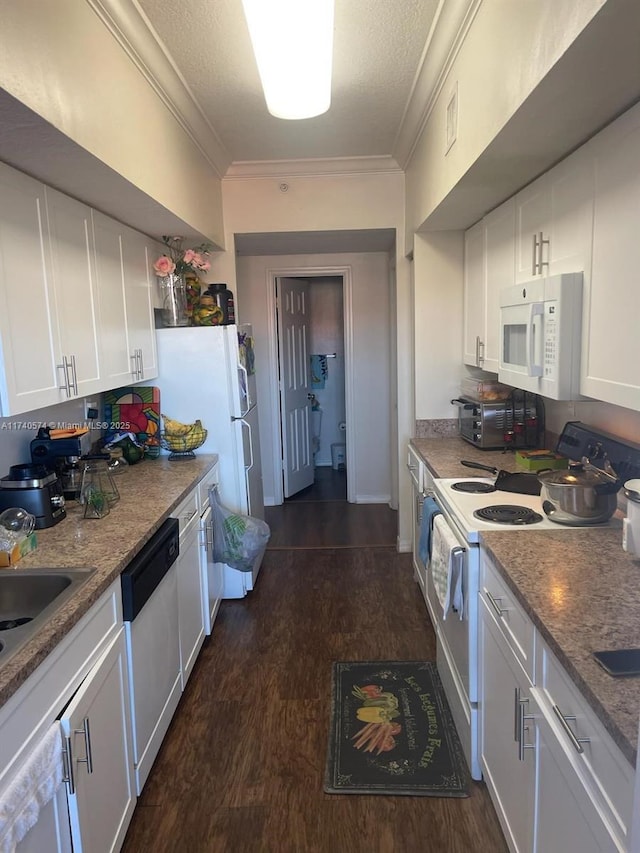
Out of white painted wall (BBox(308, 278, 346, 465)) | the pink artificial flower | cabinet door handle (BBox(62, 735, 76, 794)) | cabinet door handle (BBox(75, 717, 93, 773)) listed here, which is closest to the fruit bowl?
the pink artificial flower

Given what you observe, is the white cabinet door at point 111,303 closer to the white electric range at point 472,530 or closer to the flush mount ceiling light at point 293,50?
the flush mount ceiling light at point 293,50

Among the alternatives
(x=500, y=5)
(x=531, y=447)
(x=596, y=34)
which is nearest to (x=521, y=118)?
(x=500, y=5)

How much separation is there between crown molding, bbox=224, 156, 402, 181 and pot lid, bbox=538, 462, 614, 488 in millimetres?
2578

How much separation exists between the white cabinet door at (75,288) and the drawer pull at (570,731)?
1.85 metres

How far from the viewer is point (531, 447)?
3.11m

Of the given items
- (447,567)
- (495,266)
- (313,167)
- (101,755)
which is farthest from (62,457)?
(313,167)

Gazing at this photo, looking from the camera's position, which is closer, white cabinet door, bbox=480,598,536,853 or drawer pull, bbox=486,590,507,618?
white cabinet door, bbox=480,598,536,853

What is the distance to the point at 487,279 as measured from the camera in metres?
2.99

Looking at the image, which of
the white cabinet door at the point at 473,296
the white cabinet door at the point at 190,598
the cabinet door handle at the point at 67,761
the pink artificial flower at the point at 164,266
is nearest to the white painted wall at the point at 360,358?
the white cabinet door at the point at 473,296

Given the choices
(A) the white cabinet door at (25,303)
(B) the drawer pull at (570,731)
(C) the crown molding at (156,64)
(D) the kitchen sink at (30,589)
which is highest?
(C) the crown molding at (156,64)

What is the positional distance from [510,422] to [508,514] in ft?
3.68

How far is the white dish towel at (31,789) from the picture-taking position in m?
1.11

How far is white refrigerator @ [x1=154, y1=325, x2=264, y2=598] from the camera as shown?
3312 mm

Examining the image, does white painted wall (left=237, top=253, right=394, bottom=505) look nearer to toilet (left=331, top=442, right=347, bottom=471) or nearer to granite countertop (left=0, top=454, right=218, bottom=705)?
toilet (left=331, top=442, right=347, bottom=471)
